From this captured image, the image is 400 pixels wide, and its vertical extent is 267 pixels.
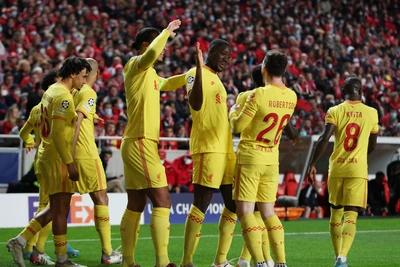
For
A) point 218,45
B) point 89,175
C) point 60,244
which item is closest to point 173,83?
point 218,45

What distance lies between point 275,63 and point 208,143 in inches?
42.0

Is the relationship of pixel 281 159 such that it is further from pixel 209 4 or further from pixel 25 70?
pixel 209 4

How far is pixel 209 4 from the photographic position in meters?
28.2

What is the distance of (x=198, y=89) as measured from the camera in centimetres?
773

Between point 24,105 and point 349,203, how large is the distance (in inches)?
413

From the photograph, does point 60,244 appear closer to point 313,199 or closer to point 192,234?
point 192,234

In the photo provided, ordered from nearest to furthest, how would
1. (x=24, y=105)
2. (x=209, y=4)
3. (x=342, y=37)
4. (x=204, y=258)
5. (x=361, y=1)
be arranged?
(x=204, y=258) < (x=24, y=105) < (x=209, y=4) < (x=342, y=37) < (x=361, y=1)

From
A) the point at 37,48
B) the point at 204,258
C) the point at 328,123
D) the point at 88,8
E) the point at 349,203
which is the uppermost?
the point at 88,8

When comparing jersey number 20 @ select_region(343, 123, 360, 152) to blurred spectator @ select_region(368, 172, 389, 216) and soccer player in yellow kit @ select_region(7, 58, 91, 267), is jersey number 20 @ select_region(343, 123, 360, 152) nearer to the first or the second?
soccer player in yellow kit @ select_region(7, 58, 91, 267)

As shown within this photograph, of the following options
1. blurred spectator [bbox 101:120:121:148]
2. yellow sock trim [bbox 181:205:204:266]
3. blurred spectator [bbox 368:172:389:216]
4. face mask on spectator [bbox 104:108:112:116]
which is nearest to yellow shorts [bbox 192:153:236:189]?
yellow sock trim [bbox 181:205:204:266]

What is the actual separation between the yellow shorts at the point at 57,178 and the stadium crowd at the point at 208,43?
7144mm

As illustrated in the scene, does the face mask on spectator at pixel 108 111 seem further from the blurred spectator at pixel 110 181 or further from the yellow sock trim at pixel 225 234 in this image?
the yellow sock trim at pixel 225 234

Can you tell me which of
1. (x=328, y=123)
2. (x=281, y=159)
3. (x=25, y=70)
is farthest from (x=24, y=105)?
(x=328, y=123)

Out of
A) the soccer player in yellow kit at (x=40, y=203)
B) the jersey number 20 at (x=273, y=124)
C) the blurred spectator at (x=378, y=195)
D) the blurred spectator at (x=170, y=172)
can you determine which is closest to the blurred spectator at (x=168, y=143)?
the blurred spectator at (x=170, y=172)
